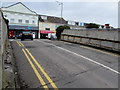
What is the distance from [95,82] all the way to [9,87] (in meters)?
3.30

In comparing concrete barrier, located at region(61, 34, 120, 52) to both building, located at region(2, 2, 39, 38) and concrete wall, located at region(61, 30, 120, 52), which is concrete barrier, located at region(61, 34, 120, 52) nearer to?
concrete wall, located at region(61, 30, 120, 52)

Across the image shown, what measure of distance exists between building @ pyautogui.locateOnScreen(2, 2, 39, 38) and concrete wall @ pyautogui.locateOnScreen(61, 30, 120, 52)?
31365 millimetres

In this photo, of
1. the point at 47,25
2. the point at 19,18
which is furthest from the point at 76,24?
the point at 19,18

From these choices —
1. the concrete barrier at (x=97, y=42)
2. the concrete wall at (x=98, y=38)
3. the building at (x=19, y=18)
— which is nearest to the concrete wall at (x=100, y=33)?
the concrete wall at (x=98, y=38)

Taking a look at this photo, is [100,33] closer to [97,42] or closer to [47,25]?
[97,42]

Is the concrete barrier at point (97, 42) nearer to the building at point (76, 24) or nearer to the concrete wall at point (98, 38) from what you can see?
the concrete wall at point (98, 38)

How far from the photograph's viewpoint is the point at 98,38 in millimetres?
16609

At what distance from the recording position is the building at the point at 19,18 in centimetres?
4891

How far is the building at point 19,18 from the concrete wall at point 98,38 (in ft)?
103

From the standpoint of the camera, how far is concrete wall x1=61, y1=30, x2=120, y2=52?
14.0m

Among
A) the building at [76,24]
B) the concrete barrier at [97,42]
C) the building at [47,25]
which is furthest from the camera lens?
the building at [76,24]

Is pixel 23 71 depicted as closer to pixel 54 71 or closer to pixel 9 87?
pixel 54 71

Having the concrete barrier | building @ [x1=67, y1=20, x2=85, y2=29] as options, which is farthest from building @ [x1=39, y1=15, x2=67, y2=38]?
the concrete barrier

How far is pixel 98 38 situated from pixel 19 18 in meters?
40.3
